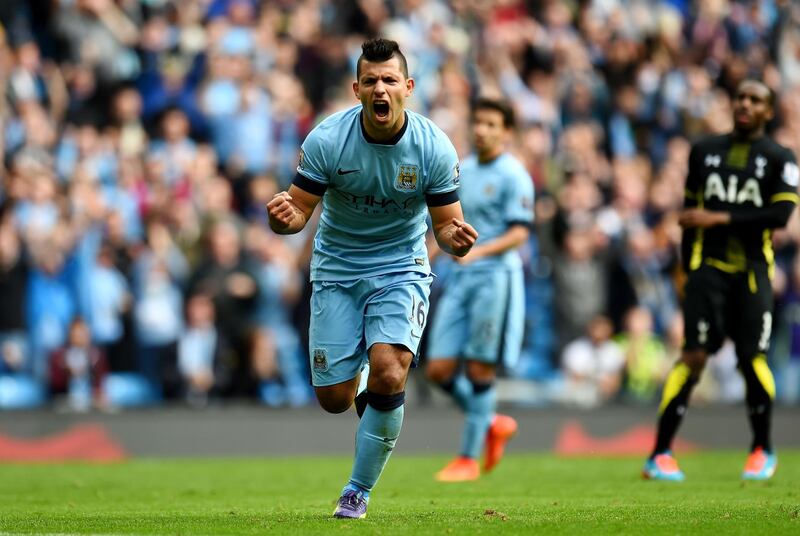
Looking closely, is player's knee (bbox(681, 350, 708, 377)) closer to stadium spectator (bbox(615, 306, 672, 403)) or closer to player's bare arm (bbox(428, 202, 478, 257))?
player's bare arm (bbox(428, 202, 478, 257))

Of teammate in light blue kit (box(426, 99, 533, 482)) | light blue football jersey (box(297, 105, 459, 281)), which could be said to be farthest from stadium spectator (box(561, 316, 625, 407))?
light blue football jersey (box(297, 105, 459, 281))

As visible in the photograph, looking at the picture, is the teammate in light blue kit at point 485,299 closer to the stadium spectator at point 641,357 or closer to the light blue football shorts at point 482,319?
the light blue football shorts at point 482,319

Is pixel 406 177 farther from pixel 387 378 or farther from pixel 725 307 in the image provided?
pixel 725 307

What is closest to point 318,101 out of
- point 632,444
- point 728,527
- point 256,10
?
point 256,10

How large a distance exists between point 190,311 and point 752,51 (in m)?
11.5

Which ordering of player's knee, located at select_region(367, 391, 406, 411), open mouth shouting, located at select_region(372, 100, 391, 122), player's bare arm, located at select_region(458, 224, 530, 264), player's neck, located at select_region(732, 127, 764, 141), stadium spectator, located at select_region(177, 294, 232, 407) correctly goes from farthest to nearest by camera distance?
1. stadium spectator, located at select_region(177, 294, 232, 407)
2. player's bare arm, located at select_region(458, 224, 530, 264)
3. player's neck, located at select_region(732, 127, 764, 141)
4. player's knee, located at select_region(367, 391, 406, 411)
5. open mouth shouting, located at select_region(372, 100, 391, 122)

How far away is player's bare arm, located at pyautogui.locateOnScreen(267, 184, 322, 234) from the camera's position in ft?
24.5

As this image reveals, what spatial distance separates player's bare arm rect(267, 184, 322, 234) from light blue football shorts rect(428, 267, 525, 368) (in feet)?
14.1

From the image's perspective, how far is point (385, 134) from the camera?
25.4 ft

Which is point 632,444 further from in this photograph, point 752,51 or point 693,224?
point 752,51

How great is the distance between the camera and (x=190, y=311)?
50.1ft

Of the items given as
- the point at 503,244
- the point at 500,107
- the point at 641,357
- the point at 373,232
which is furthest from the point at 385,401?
the point at 641,357

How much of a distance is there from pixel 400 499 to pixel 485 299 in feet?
9.51

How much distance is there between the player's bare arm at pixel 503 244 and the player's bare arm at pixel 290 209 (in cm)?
386
